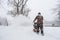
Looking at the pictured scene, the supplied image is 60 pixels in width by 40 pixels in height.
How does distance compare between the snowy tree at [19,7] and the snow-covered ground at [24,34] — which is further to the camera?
the snowy tree at [19,7]

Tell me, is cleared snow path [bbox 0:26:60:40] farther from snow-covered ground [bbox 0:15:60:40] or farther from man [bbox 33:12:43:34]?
man [bbox 33:12:43:34]

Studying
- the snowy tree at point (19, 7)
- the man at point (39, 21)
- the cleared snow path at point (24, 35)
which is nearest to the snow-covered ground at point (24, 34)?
the cleared snow path at point (24, 35)

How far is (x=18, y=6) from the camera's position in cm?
1559

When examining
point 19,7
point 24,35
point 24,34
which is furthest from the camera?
point 19,7

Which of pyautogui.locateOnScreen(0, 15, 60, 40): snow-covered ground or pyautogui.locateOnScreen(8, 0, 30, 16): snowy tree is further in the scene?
pyautogui.locateOnScreen(8, 0, 30, 16): snowy tree

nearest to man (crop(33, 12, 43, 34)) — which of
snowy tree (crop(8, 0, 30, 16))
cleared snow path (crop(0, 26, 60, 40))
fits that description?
cleared snow path (crop(0, 26, 60, 40))

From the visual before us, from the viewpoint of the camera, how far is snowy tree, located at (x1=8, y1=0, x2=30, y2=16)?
15612 millimetres

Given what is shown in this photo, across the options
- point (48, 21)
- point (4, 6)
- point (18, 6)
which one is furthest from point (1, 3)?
point (48, 21)

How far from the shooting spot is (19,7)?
15.7m

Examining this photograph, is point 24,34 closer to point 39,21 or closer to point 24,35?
point 24,35

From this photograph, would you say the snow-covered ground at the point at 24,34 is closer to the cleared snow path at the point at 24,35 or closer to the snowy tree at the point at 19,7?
the cleared snow path at the point at 24,35

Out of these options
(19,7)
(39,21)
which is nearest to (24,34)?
(39,21)

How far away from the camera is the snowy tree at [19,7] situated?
15.6 meters

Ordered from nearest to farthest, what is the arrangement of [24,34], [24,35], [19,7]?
[24,35] < [24,34] < [19,7]
